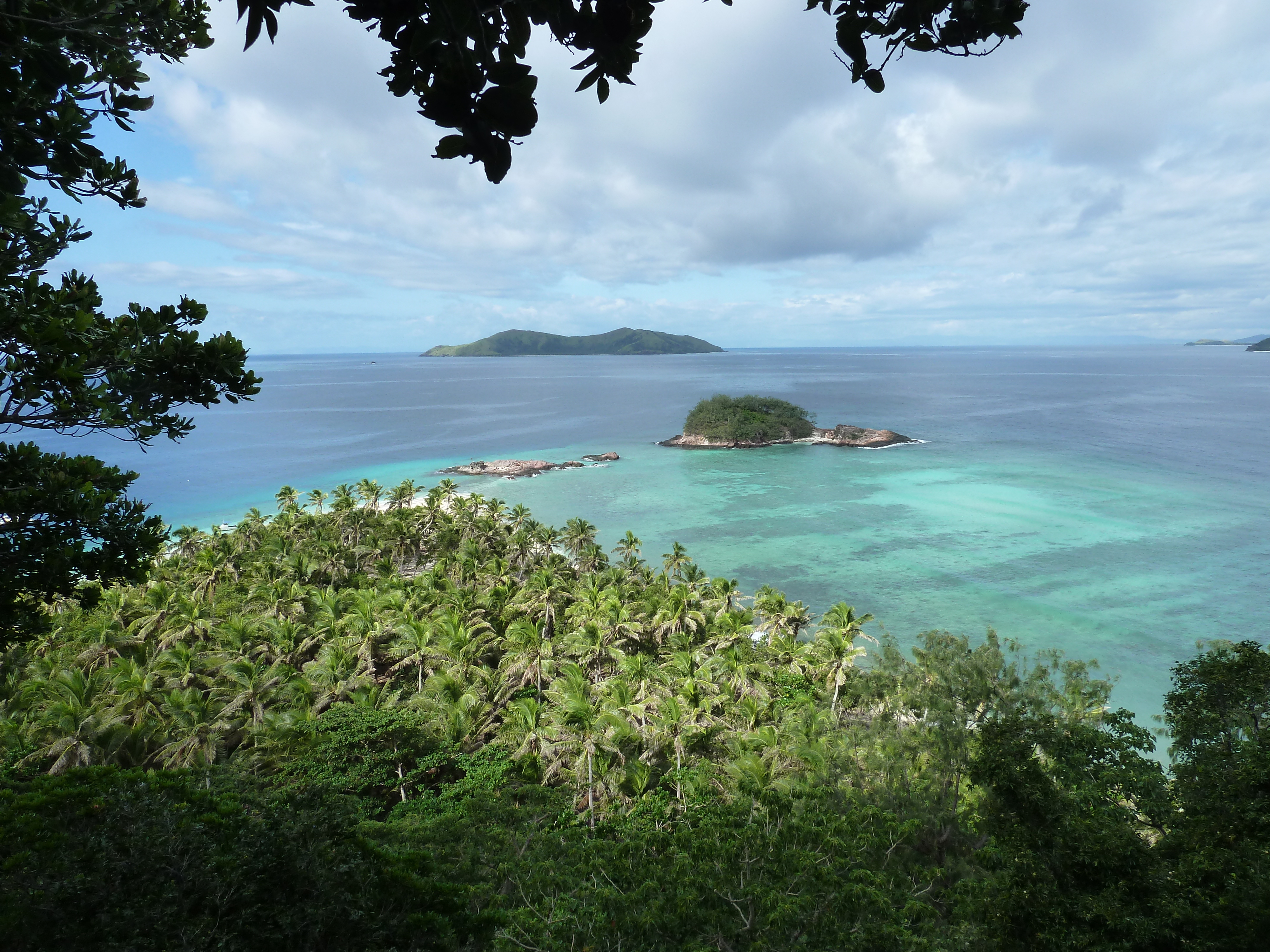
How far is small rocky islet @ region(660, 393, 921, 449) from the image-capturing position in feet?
274

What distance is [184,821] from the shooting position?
29.1ft

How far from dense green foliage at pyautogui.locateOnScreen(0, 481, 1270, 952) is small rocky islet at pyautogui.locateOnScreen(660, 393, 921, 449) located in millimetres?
49369

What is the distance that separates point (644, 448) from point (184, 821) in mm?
74092

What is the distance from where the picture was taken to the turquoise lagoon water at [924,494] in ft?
121

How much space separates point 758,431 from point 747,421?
6.33 ft

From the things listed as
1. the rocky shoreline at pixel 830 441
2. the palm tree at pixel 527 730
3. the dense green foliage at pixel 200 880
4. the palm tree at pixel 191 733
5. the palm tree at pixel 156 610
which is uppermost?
the dense green foliage at pixel 200 880

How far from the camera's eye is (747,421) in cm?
8481

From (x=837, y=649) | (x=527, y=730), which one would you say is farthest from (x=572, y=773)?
(x=837, y=649)

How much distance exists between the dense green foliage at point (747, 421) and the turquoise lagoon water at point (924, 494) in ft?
11.3

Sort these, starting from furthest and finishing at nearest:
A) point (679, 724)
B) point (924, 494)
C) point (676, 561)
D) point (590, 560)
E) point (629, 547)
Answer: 1. point (924, 494)
2. point (629, 547)
3. point (590, 560)
4. point (676, 561)
5. point (679, 724)

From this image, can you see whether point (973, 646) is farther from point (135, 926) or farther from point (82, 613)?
point (82, 613)

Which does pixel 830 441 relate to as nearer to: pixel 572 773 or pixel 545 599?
pixel 545 599

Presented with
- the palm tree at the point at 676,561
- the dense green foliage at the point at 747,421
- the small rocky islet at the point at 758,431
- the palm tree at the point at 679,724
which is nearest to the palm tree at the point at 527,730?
the palm tree at the point at 679,724

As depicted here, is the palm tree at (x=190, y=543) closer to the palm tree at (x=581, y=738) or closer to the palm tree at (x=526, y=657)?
the palm tree at (x=526, y=657)
